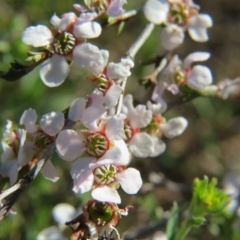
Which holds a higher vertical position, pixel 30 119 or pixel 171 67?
pixel 30 119

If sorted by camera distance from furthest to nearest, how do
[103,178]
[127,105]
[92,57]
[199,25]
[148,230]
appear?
[148,230] < [199,25] < [127,105] < [92,57] < [103,178]

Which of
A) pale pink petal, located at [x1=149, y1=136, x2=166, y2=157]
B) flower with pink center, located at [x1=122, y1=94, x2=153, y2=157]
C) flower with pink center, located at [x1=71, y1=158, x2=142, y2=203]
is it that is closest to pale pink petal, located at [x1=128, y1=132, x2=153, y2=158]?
flower with pink center, located at [x1=122, y1=94, x2=153, y2=157]

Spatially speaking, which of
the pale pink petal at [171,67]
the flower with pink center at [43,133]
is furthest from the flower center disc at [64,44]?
the pale pink petal at [171,67]

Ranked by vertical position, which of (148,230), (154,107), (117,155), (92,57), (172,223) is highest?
(92,57)

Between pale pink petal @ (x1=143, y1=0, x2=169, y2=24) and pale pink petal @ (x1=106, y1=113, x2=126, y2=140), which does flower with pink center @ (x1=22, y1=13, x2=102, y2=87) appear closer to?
pale pink petal @ (x1=106, y1=113, x2=126, y2=140)

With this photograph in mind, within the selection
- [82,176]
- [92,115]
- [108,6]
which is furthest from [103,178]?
[108,6]

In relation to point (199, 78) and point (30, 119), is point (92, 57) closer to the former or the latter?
point (30, 119)

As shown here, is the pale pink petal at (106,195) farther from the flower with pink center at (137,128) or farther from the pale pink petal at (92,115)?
the flower with pink center at (137,128)

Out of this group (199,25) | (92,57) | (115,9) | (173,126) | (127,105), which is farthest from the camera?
(199,25)

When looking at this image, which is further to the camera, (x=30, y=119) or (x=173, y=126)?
(x=173, y=126)
